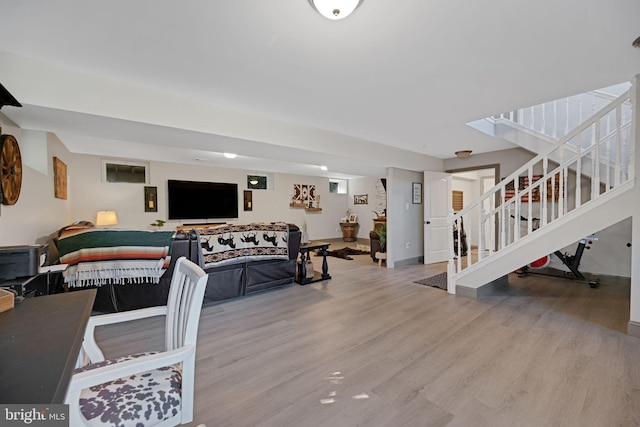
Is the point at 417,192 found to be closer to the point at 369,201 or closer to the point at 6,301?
the point at 369,201

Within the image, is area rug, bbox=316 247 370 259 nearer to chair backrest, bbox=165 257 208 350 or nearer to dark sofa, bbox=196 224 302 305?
dark sofa, bbox=196 224 302 305

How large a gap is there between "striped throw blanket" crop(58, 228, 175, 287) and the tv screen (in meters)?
3.52

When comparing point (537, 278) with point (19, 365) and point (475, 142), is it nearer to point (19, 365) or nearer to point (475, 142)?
point (475, 142)

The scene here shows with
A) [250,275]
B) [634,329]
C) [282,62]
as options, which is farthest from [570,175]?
[250,275]

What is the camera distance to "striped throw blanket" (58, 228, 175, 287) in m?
2.70

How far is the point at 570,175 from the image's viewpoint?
436 cm

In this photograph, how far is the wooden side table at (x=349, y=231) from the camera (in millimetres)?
9016

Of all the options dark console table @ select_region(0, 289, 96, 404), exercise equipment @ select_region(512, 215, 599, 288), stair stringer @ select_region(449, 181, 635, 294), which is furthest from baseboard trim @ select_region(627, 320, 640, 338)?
dark console table @ select_region(0, 289, 96, 404)

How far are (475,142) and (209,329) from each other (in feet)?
15.3

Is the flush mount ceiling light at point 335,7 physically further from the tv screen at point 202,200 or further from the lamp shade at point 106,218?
the tv screen at point 202,200

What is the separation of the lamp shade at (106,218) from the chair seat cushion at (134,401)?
5223 millimetres

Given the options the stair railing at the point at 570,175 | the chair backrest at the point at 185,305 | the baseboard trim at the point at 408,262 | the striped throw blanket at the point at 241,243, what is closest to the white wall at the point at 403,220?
the baseboard trim at the point at 408,262

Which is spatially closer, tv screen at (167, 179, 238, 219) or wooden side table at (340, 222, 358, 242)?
tv screen at (167, 179, 238, 219)

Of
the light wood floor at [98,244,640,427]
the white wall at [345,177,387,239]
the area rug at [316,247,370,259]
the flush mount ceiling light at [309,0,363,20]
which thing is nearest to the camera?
the flush mount ceiling light at [309,0,363,20]
